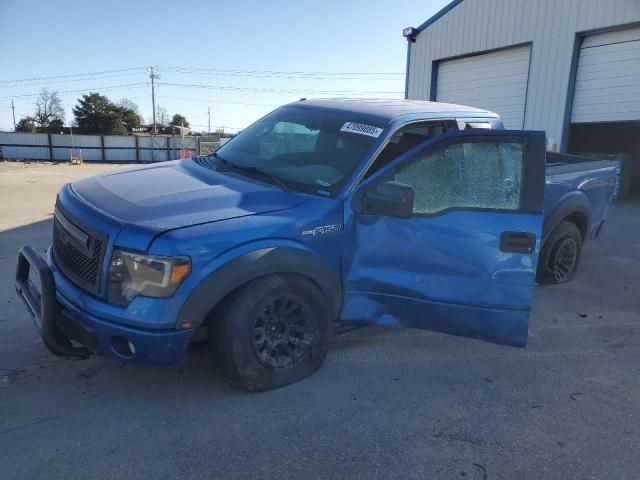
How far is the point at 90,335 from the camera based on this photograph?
107 inches

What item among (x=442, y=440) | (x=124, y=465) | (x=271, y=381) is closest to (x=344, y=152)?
(x=271, y=381)

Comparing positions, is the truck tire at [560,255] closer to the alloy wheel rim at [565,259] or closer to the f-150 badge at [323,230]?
the alloy wheel rim at [565,259]

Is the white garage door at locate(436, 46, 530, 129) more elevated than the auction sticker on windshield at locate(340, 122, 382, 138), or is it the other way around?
the white garage door at locate(436, 46, 530, 129)

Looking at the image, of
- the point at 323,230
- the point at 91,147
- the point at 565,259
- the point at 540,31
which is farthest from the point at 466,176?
the point at 91,147

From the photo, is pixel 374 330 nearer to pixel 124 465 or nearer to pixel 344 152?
pixel 344 152

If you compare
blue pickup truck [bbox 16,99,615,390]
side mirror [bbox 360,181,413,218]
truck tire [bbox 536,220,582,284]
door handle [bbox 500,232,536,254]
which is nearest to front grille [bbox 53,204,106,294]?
blue pickup truck [bbox 16,99,615,390]

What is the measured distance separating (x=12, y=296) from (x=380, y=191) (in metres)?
3.81

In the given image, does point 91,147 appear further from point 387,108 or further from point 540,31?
point 387,108

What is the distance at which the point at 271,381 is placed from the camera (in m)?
3.10

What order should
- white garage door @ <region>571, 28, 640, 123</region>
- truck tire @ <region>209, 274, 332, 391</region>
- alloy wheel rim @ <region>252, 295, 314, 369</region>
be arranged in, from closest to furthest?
truck tire @ <region>209, 274, 332, 391</region> < alloy wheel rim @ <region>252, 295, 314, 369</region> < white garage door @ <region>571, 28, 640, 123</region>

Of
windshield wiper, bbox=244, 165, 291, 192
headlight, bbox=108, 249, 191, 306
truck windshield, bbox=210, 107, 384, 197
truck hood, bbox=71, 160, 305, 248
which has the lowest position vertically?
headlight, bbox=108, 249, 191, 306

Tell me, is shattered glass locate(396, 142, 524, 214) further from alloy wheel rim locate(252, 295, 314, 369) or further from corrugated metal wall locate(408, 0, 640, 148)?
corrugated metal wall locate(408, 0, 640, 148)

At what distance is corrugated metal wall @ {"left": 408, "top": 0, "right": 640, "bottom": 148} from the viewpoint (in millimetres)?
11625

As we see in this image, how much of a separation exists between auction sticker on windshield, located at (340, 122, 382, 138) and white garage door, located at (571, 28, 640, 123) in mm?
10567
